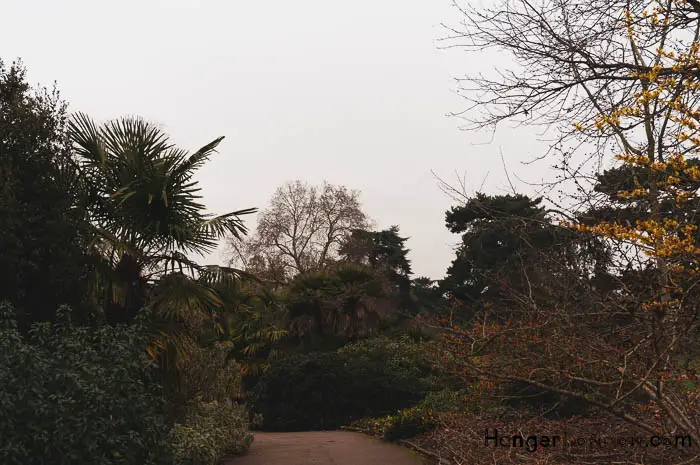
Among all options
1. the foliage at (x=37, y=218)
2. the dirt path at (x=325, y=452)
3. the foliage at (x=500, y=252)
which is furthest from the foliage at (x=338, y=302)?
the foliage at (x=37, y=218)

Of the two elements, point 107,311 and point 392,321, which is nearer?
point 107,311

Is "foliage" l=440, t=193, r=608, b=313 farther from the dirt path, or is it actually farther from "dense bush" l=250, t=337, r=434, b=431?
the dirt path

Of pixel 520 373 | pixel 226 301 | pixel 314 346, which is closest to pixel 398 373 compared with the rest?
pixel 314 346

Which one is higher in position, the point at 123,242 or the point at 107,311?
the point at 123,242

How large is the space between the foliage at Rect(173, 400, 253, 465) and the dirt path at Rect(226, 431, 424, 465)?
264 millimetres

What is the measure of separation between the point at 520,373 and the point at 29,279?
578 cm

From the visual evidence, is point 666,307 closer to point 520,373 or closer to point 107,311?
point 520,373

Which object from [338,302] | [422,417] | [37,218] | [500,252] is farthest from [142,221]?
[500,252]

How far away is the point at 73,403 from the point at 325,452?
4.69 metres

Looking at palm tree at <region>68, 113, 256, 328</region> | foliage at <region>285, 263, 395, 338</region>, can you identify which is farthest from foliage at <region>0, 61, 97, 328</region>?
foliage at <region>285, 263, 395, 338</region>

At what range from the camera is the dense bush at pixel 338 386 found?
525 inches

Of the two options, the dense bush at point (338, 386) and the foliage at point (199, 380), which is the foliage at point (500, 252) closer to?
the dense bush at point (338, 386)

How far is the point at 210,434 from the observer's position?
916cm

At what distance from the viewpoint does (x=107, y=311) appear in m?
8.60
